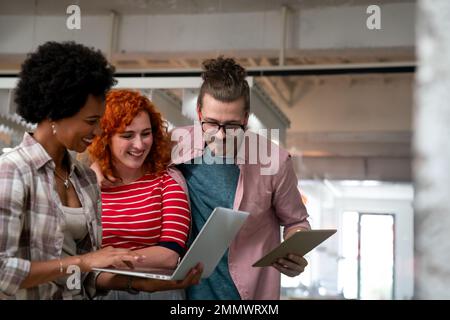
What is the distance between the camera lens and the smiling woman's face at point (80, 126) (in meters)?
1.15

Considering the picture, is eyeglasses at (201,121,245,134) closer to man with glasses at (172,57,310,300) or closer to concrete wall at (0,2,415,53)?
man with glasses at (172,57,310,300)

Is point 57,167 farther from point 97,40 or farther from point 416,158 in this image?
point 97,40

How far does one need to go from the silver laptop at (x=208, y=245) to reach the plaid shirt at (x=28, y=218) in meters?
0.11

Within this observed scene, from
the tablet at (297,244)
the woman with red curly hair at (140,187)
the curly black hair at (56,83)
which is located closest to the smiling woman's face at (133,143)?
the woman with red curly hair at (140,187)

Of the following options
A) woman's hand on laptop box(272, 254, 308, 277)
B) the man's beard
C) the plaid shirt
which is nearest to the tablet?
woman's hand on laptop box(272, 254, 308, 277)

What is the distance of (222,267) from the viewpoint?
4.90 feet

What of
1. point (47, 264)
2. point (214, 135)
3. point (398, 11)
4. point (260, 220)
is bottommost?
point (47, 264)

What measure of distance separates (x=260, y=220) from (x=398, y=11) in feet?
7.51

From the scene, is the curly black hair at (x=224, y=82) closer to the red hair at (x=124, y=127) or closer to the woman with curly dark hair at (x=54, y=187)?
the red hair at (x=124, y=127)

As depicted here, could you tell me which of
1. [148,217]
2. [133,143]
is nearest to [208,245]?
[148,217]

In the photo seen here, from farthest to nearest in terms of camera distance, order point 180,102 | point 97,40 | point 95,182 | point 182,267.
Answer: point 97,40, point 180,102, point 95,182, point 182,267

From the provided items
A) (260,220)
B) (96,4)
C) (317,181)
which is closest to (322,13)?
(96,4)

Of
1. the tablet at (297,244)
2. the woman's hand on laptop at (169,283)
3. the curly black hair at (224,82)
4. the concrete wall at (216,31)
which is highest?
the concrete wall at (216,31)

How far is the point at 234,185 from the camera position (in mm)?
1506
